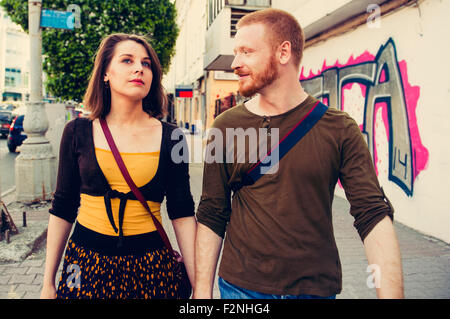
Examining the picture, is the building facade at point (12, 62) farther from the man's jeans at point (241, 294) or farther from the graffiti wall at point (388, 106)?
the man's jeans at point (241, 294)

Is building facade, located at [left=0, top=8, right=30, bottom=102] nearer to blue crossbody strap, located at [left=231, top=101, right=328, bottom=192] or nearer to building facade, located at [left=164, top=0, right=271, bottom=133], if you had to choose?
building facade, located at [left=164, top=0, right=271, bottom=133]

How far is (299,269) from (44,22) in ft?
23.7

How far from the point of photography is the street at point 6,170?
992 cm

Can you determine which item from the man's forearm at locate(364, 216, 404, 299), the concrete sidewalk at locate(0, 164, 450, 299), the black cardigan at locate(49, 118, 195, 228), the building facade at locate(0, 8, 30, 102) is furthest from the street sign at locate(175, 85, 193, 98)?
the building facade at locate(0, 8, 30, 102)

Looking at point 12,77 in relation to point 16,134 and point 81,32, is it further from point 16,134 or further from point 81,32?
point 81,32

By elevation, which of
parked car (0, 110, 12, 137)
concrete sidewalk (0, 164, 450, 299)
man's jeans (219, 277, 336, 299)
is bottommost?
concrete sidewalk (0, 164, 450, 299)

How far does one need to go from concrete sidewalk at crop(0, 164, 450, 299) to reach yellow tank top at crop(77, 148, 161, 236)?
2.11 metres

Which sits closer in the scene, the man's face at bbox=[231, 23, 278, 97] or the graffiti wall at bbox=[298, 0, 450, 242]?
the man's face at bbox=[231, 23, 278, 97]

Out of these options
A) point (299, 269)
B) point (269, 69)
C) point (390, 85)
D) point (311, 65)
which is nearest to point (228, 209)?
point (299, 269)

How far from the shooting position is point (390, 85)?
673 cm

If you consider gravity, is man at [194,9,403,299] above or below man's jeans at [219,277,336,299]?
above

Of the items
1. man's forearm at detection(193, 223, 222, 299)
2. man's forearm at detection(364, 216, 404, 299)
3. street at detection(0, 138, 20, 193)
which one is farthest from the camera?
street at detection(0, 138, 20, 193)

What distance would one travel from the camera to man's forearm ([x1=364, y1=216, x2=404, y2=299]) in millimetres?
1543

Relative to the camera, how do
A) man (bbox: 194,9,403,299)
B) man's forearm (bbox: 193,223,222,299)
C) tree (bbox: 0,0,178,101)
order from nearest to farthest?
1. man (bbox: 194,9,403,299)
2. man's forearm (bbox: 193,223,222,299)
3. tree (bbox: 0,0,178,101)
